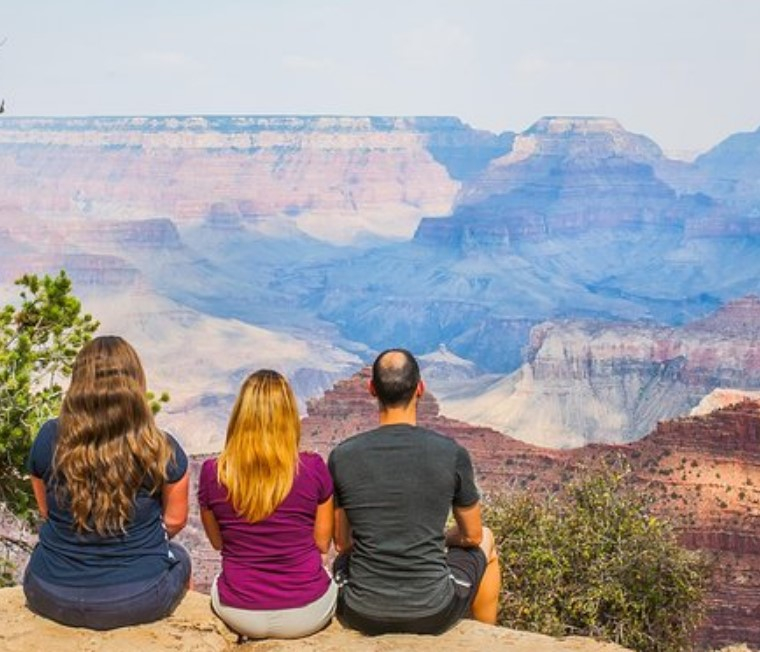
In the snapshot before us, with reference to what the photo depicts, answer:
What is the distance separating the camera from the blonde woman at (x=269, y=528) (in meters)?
7.20

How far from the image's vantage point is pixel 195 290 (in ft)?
643

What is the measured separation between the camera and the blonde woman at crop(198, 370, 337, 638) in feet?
23.6

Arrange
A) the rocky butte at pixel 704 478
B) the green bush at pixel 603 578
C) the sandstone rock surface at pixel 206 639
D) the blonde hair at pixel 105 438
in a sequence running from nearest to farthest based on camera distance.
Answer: the blonde hair at pixel 105 438
the sandstone rock surface at pixel 206 639
the green bush at pixel 603 578
the rocky butte at pixel 704 478

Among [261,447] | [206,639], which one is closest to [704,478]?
[206,639]

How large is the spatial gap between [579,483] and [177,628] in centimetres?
1118

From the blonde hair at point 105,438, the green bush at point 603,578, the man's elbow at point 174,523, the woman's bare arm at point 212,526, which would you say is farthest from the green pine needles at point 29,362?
the green bush at point 603,578

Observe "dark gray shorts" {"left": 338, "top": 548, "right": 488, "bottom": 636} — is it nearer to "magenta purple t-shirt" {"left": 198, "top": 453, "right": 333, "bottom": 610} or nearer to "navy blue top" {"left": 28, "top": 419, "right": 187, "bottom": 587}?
"magenta purple t-shirt" {"left": 198, "top": 453, "right": 333, "bottom": 610}

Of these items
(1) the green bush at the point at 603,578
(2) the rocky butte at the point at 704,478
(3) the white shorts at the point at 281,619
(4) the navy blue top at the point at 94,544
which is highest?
(4) the navy blue top at the point at 94,544

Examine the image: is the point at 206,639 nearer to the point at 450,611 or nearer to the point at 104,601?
the point at 104,601

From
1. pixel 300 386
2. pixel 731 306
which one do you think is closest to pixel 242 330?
pixel 300 386

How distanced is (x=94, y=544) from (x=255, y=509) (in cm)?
91

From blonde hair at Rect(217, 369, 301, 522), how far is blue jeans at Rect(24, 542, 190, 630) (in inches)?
25.5

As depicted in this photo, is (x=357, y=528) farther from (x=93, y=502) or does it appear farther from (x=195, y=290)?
(x=195, y=290)

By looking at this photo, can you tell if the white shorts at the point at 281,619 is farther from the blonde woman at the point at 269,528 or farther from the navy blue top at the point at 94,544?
the navy blue top at the point at 94,544
